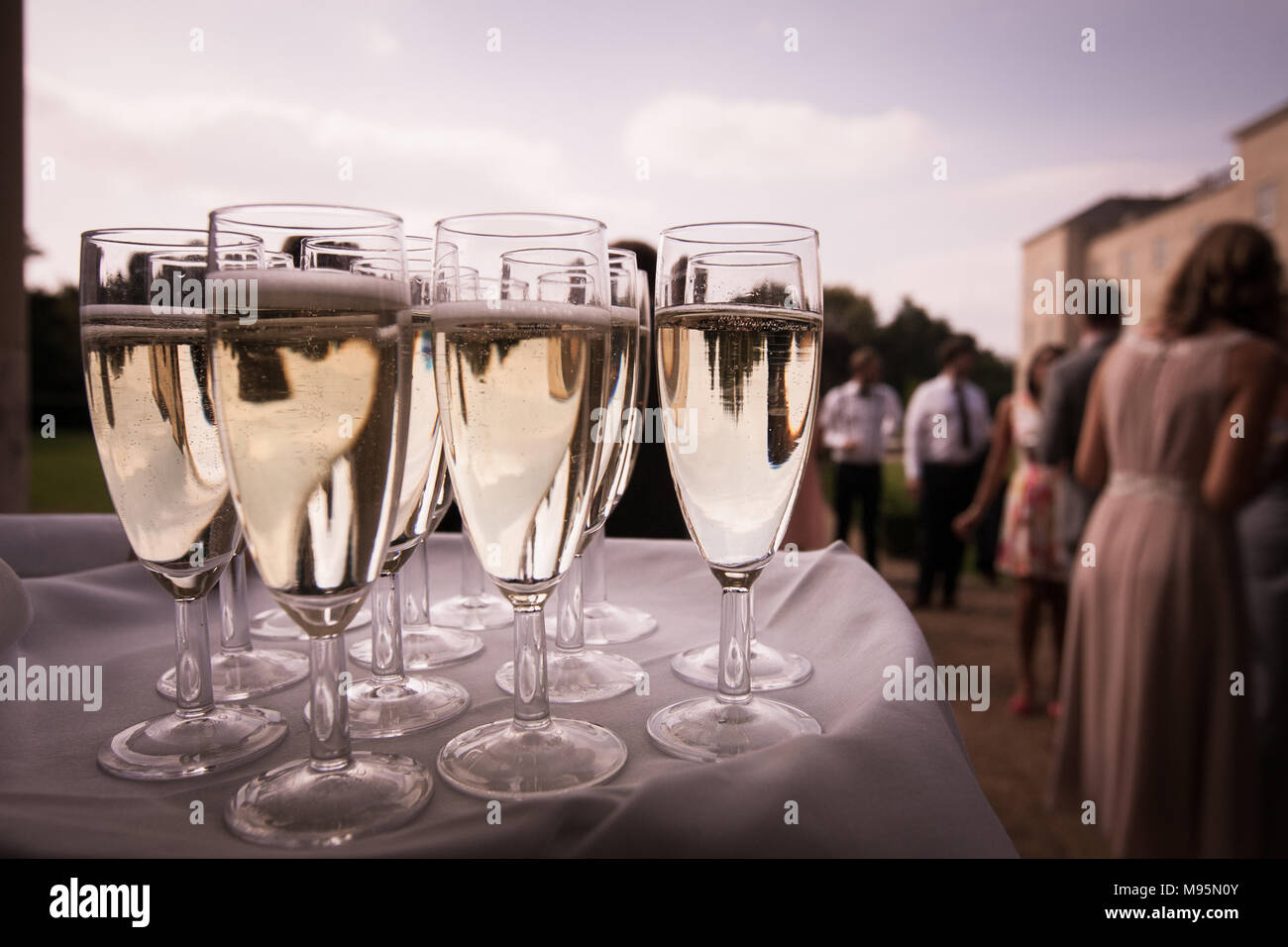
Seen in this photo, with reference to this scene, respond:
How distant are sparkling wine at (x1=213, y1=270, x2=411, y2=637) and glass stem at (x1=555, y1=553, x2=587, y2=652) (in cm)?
51

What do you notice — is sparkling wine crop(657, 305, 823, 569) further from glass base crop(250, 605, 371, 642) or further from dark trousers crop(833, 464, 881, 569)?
dark trousers crop(833, 464, 881, 569)

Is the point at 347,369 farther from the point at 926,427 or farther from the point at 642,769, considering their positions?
the point at 926,427

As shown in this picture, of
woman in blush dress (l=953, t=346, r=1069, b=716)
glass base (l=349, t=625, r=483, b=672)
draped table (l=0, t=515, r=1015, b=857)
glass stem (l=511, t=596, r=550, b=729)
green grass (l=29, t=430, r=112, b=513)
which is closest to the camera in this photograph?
draped table (l=0, t=515, r=1015, b=857)

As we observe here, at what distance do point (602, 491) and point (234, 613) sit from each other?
0.52 metres

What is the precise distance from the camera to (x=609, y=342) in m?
0.78

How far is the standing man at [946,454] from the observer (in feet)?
23.7

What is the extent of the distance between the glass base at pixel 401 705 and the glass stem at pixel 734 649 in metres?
0.29

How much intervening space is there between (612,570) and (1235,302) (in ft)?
8.85

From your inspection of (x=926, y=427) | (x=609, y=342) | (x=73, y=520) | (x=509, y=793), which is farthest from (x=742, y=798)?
(x=926, y=427)

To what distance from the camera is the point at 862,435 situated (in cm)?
773

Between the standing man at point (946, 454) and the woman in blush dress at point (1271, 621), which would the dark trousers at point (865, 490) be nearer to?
the standing man at point (946, 454)

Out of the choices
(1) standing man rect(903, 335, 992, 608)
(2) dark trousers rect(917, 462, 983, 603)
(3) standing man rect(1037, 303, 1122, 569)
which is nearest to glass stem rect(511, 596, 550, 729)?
(3) standing man rect(1037, 303, 1122, 569)

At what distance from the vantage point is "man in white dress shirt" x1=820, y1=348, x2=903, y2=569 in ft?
25.3
